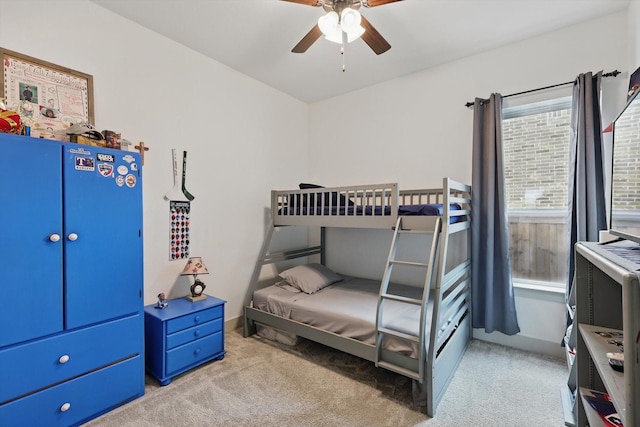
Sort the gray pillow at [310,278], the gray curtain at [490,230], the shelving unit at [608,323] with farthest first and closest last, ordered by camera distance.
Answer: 1. the gray pillow at [310,278]
2. the gray curtain at [490,230]
3. the shelving unit at [608,323]

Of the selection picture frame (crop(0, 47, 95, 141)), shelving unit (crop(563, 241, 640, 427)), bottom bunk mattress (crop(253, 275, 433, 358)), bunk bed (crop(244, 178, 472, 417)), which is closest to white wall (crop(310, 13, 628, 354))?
bunk bed (crop(244, 178, 472, 417))

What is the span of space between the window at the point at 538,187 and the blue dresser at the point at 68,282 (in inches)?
125

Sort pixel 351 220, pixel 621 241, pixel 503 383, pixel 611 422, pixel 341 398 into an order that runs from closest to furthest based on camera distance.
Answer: pixel 611 422, pixel 621 241, pixel 341 398, pixel 503 383, pixel 351 220

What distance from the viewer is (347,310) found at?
2.38 metres

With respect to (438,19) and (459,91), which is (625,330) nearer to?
(438,19)

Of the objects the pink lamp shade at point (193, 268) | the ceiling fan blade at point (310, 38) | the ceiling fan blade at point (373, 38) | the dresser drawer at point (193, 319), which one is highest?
the ceiling fan blade at point (310, 38)

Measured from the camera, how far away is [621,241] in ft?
5.00

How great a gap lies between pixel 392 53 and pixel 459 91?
78cm

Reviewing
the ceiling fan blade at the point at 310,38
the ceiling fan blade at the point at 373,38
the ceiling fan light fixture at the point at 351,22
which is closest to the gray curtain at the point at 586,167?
the ceiling fan blade at the point at 373,38

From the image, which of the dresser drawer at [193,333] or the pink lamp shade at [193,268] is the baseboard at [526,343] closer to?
the dresser drawer at [193,333]

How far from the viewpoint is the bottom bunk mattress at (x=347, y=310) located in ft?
6.79

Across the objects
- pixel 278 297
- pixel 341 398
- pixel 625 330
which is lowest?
pixel 341 398

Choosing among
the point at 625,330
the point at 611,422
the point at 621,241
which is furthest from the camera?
the point at 621,241

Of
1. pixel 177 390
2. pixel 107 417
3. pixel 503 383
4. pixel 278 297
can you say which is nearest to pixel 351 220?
pixel 278 297
